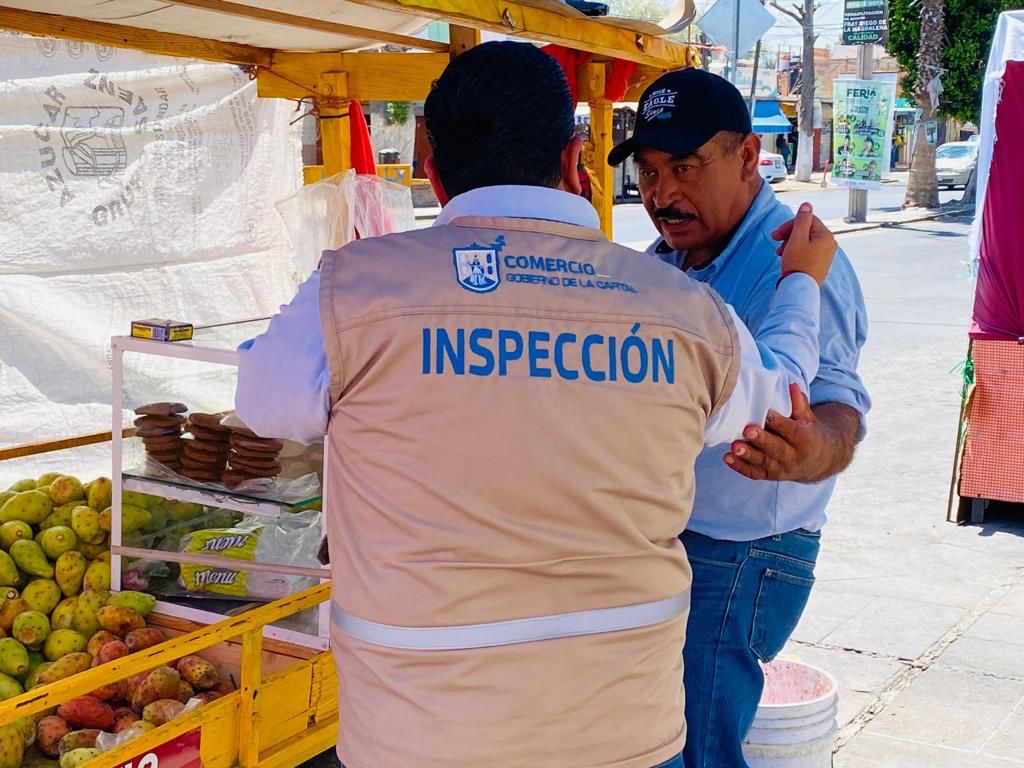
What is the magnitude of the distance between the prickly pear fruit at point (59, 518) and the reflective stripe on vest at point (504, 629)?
222cm

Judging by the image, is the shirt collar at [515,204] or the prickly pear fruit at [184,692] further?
the prickly pear fruit at [184,692]

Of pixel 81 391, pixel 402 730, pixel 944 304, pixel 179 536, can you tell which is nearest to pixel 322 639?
pixel 179 536

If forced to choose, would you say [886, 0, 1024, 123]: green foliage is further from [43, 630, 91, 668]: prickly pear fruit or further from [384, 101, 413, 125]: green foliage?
[43, 630, 91, 668]: prickly pear fruit

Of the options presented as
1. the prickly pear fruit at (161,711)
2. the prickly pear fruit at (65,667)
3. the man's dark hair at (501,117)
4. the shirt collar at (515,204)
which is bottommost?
the prickly pear fruit at (161,711)

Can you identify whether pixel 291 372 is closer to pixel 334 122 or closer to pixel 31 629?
pixel 31 629

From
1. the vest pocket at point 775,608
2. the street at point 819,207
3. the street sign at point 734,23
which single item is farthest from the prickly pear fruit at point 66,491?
the street at point 819,207

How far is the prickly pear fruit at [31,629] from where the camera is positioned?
3178mm

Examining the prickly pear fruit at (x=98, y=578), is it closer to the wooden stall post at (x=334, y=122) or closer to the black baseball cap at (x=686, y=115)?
the black baseball cap at (x=686, y=115)

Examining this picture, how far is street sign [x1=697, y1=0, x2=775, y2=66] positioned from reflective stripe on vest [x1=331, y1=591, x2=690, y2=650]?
13344 millimetres

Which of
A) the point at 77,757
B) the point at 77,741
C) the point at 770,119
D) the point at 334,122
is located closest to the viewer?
the point at 77,757

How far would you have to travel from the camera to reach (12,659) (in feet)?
10.1

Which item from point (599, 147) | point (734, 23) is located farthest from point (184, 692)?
point (734, 23)

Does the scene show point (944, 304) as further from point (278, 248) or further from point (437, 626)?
point (437, 626)

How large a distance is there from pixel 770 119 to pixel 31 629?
45880 mm
